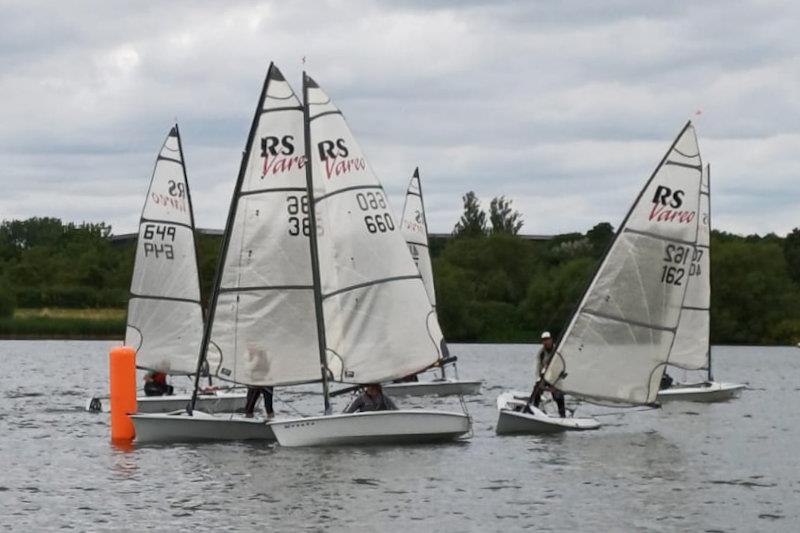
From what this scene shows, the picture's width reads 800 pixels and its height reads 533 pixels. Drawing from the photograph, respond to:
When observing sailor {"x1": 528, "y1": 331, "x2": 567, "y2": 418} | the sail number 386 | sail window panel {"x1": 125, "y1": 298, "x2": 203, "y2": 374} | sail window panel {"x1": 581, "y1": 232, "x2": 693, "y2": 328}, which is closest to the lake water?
sailor {"x1": 528, "y1": 331, "x2": 567, "y2": 418}

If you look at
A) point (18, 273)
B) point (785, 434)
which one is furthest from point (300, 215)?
point (18, 273)

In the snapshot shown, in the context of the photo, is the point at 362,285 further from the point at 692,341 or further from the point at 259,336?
the point at 692,341

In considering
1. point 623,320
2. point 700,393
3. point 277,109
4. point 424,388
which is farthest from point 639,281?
point 424,388

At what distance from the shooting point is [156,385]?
3947 centimetres

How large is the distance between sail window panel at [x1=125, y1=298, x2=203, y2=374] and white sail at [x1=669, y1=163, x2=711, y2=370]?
53.0 feet

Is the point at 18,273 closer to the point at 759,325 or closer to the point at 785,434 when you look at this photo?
the point at 759,325

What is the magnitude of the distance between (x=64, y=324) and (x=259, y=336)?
79.6 meters

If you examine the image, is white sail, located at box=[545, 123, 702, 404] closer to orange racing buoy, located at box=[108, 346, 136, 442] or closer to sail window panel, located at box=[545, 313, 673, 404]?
sail window panel, located at box=[545, 313, 673, 404]

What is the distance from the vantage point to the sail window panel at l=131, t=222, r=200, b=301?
40531 millimetres

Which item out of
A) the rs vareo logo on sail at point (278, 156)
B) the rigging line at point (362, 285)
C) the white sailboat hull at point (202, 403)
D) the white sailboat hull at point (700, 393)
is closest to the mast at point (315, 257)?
the rigging line at point (362, 285)

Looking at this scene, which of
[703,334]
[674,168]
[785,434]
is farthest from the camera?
[703,334]

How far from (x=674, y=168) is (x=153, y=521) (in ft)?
50.5

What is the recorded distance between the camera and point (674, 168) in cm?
3353

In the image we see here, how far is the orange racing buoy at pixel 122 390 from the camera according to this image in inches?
1227
